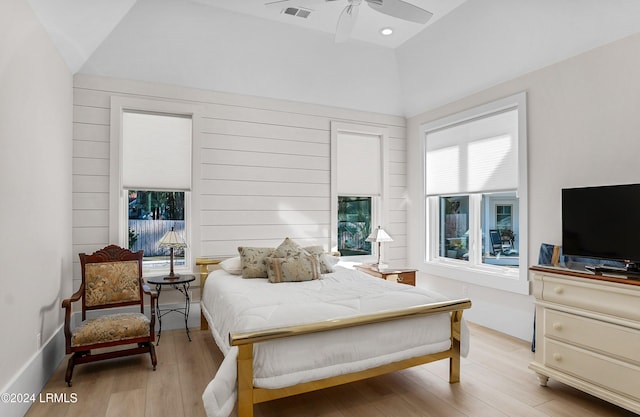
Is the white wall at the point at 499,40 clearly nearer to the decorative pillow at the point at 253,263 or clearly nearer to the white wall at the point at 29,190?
the decorative pillow at the point at 253,263

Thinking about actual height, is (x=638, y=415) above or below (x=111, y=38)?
below

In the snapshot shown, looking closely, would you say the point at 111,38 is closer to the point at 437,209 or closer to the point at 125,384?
the point at 125,384

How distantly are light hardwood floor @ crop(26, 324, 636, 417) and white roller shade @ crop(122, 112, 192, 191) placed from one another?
1890mm

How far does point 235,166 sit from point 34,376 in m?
2.74

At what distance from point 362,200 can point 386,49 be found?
2106mm

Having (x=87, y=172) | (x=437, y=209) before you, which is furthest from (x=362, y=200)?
(x=87, y=172)

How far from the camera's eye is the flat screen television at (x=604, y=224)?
256 centimetres

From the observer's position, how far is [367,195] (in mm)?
5414

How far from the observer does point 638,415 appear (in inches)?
95.6

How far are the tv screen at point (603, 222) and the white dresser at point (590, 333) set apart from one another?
304mm

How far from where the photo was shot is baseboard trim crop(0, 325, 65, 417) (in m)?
2.26

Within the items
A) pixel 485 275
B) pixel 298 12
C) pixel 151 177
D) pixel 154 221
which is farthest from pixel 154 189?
pixel 485 275

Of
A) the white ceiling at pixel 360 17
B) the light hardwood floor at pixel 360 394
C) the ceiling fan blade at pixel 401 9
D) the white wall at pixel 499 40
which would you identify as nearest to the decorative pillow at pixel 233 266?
the light hardwood floor at pixel 360 394

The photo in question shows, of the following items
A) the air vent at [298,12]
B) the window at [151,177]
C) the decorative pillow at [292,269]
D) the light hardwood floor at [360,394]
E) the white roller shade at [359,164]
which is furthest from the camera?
the white roller shade at [359,164]
